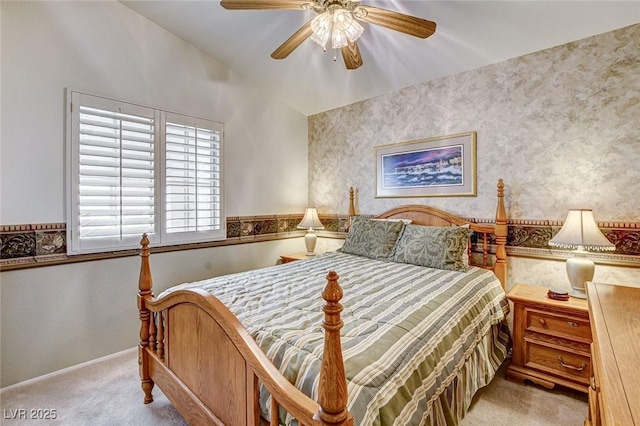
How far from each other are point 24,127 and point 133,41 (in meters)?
1.19

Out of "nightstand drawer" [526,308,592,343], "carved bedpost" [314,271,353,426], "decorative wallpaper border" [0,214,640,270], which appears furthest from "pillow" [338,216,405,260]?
"carved bedpost" [314,271,353,426]

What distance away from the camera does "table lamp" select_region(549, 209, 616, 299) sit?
215 cm

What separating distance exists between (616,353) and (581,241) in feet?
5.15

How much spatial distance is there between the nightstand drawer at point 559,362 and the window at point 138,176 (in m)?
3.07

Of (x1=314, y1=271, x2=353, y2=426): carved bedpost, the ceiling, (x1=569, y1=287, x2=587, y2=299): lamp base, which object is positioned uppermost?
the ceiling

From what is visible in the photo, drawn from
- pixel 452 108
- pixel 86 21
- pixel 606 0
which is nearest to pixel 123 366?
pixel 86 21

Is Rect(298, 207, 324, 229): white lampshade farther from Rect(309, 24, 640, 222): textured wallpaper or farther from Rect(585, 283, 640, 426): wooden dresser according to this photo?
Rect(585, 283, 640, 426): wooden dresser

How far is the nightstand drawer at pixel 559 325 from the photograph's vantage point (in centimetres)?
208

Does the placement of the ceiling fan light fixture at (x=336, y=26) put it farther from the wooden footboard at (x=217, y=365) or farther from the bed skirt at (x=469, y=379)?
the bed skirt at (x=469, y=379)

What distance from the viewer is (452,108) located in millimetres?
3150

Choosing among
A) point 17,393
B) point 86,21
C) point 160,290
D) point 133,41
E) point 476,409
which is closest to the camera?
point 476,409

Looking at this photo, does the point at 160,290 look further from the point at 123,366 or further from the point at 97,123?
the point at 97,123

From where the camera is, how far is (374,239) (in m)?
3.17

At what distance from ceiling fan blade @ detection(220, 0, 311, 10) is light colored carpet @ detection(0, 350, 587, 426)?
8.43ft
